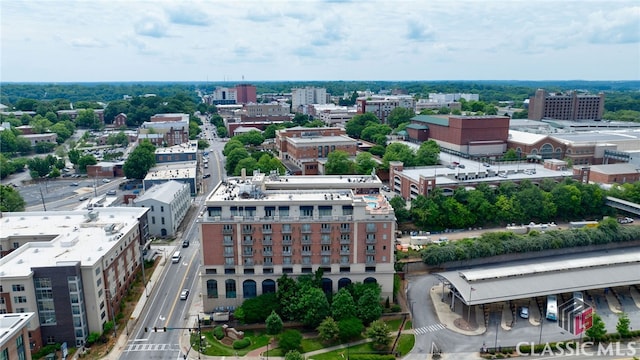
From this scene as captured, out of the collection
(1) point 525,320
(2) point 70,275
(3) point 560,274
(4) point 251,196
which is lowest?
(1) point 525,320

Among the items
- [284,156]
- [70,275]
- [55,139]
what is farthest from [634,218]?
[55,139]

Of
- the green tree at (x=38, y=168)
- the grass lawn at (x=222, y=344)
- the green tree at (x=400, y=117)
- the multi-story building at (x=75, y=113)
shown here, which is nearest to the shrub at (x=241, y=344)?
the grass lawn at (x=222, y=344)

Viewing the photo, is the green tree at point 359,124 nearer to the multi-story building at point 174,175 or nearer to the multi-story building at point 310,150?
the multi-story building at point 310,150

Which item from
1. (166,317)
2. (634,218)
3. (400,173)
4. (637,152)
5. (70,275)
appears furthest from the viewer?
(637,152)

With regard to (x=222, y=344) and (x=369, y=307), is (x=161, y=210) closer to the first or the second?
(x=222, y=344)

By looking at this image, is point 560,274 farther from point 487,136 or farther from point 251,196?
point 487,136

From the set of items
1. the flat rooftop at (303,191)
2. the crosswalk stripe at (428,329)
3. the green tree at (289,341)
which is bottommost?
the crosswalk stripe at (428,329)
